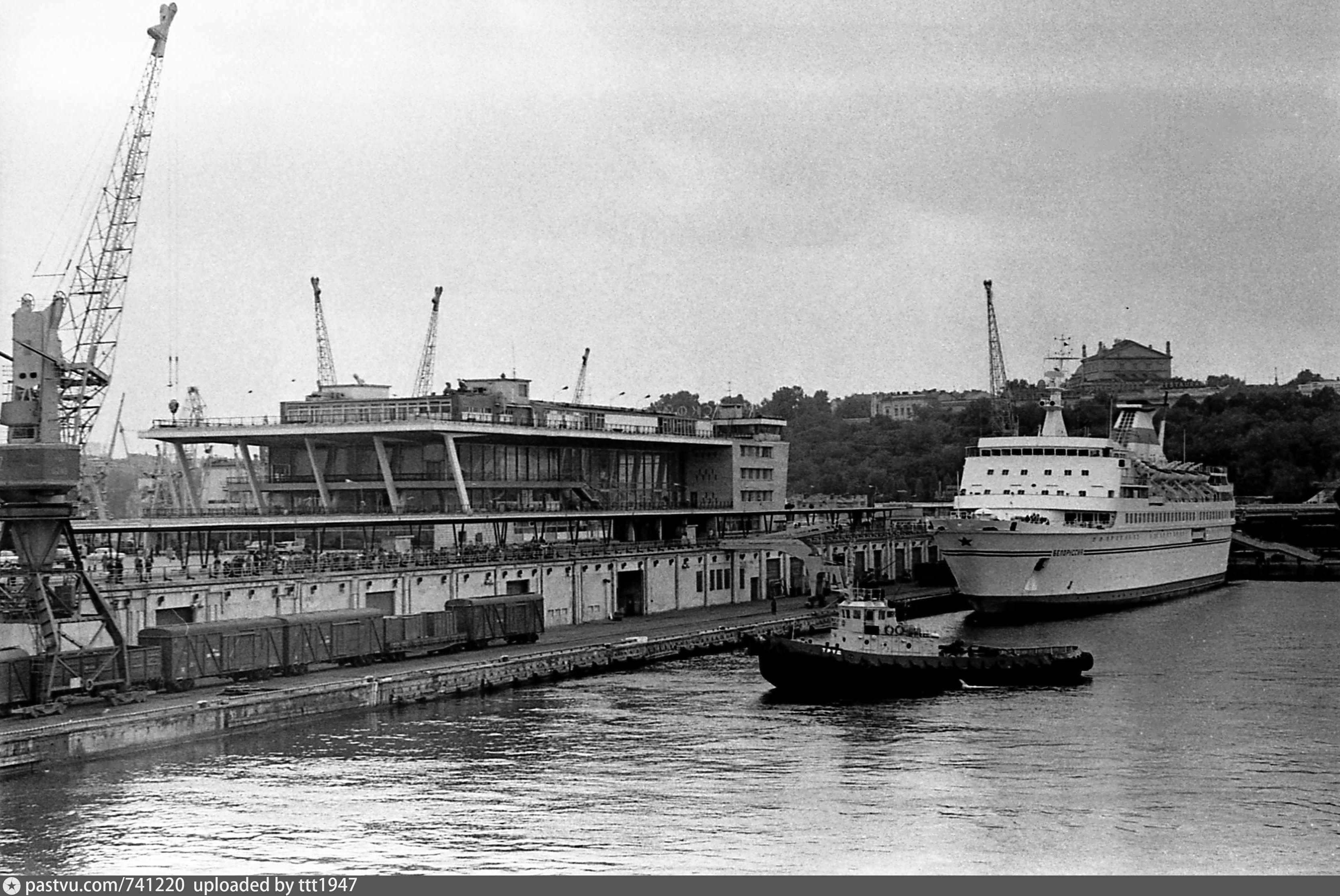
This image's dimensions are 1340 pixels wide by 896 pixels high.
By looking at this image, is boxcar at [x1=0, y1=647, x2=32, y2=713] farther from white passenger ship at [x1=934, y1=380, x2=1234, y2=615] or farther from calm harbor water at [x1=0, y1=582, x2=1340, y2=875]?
white passenger ship at [x1=934, y1=380, x2=1234, y2=615]

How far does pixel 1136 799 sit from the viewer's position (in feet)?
144

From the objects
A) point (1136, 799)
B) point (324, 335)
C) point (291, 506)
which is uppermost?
point (324, 335)

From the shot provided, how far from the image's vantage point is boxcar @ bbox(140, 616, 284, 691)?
55312mm

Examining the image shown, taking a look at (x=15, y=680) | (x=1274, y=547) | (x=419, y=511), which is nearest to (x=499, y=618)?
(x=419, y=511)

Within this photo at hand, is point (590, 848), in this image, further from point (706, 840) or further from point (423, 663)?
point (423, 663)

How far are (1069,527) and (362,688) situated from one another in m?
60.1

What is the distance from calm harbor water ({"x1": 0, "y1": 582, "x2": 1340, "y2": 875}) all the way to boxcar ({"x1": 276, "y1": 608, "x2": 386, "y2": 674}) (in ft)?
18.3

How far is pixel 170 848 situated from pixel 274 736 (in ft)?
44.3

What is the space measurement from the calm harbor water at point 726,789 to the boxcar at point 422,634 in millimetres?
5841

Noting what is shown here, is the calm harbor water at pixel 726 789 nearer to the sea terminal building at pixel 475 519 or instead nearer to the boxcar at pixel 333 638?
the boxcar at pixel 333 638

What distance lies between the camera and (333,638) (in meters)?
62.1

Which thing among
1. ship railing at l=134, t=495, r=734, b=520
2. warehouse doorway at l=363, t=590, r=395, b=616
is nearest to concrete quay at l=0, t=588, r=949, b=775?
warehouse doorway at l=363, t=590, r=395, b=616

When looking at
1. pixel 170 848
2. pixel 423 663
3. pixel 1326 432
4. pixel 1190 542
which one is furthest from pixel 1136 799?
pixel 1326 432

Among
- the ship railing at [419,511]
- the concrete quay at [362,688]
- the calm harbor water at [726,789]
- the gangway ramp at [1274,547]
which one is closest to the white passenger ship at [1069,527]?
the concrete quay at [362,688]
